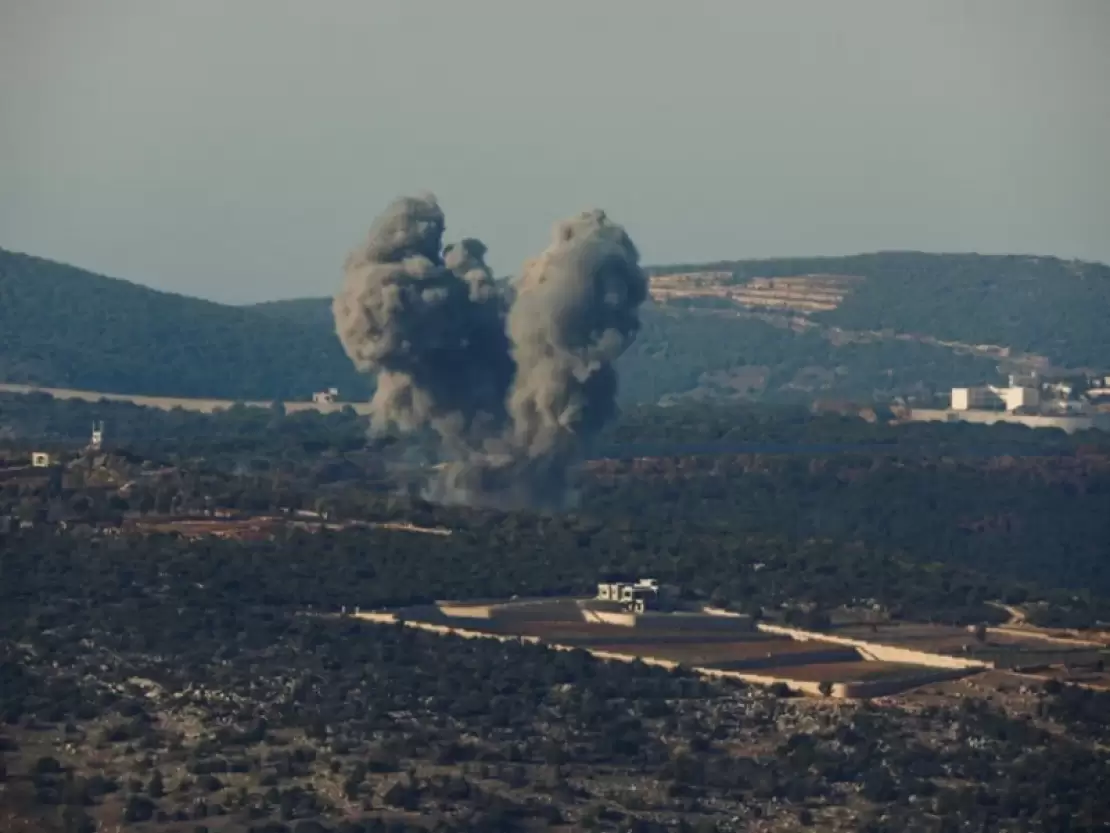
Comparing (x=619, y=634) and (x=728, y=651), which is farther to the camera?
(x=619, y=634)

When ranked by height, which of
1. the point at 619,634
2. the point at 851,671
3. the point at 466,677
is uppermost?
the point at 466,677

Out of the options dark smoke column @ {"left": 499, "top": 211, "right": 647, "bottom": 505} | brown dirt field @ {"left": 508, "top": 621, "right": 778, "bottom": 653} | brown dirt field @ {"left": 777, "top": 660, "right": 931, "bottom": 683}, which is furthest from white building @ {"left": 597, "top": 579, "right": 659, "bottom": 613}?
dark smoke column @ {"left": 499, "top": 211, "right": 647, "bottom": 505}

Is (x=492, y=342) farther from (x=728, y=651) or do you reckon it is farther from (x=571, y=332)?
(x=728, y=651)

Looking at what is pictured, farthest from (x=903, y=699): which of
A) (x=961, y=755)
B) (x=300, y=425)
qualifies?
(x=300, y=425)

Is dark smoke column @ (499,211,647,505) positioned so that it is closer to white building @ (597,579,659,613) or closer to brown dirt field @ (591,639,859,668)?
white building @ (597,579,659,613)

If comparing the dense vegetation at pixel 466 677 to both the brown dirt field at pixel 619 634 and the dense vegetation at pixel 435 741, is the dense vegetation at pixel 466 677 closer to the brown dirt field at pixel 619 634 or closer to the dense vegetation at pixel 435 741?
the dense vegetation at pixel 435 741

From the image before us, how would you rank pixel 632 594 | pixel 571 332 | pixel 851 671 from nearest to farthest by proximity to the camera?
pixel 851 671, pixel 632 594, pixel 571 332

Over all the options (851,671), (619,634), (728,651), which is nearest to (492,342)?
(619,634)

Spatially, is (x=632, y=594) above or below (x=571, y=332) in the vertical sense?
below
